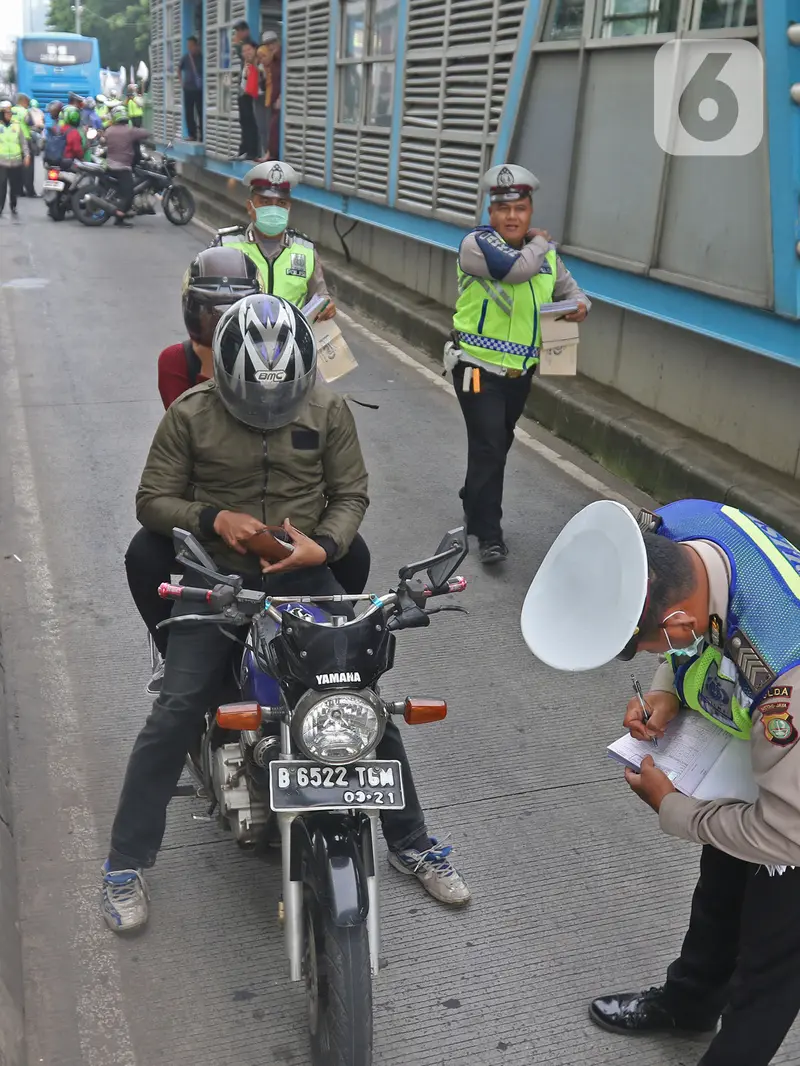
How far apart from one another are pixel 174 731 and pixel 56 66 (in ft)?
123

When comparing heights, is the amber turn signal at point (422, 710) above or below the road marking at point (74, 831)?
above

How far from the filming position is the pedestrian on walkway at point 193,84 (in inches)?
877

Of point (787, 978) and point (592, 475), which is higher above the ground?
point (787, 978)

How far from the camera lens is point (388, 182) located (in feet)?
40.1

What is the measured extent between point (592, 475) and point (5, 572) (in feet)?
12.9

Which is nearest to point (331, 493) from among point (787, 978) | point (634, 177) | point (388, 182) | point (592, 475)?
point (787, 978)

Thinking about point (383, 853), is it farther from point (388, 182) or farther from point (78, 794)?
point (388, 182)

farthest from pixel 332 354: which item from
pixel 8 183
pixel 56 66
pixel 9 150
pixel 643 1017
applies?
pixel 56 66

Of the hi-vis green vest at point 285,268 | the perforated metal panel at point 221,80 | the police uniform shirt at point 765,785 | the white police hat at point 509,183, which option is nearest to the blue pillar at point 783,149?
the white police hat at point 509,183

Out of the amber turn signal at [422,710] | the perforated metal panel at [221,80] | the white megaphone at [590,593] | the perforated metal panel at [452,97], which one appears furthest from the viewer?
the perforated metal panel at [221,80]

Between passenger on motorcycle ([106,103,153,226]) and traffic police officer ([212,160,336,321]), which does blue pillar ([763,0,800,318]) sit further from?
passenger on motorcycle ([106,103,153,226])

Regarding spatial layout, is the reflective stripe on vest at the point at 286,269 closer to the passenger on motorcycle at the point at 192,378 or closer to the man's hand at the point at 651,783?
the passenger on motorcycle at the point at 192,378

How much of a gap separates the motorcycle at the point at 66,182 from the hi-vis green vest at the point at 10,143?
61cm

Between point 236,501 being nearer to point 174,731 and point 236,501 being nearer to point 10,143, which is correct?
point 174,731
